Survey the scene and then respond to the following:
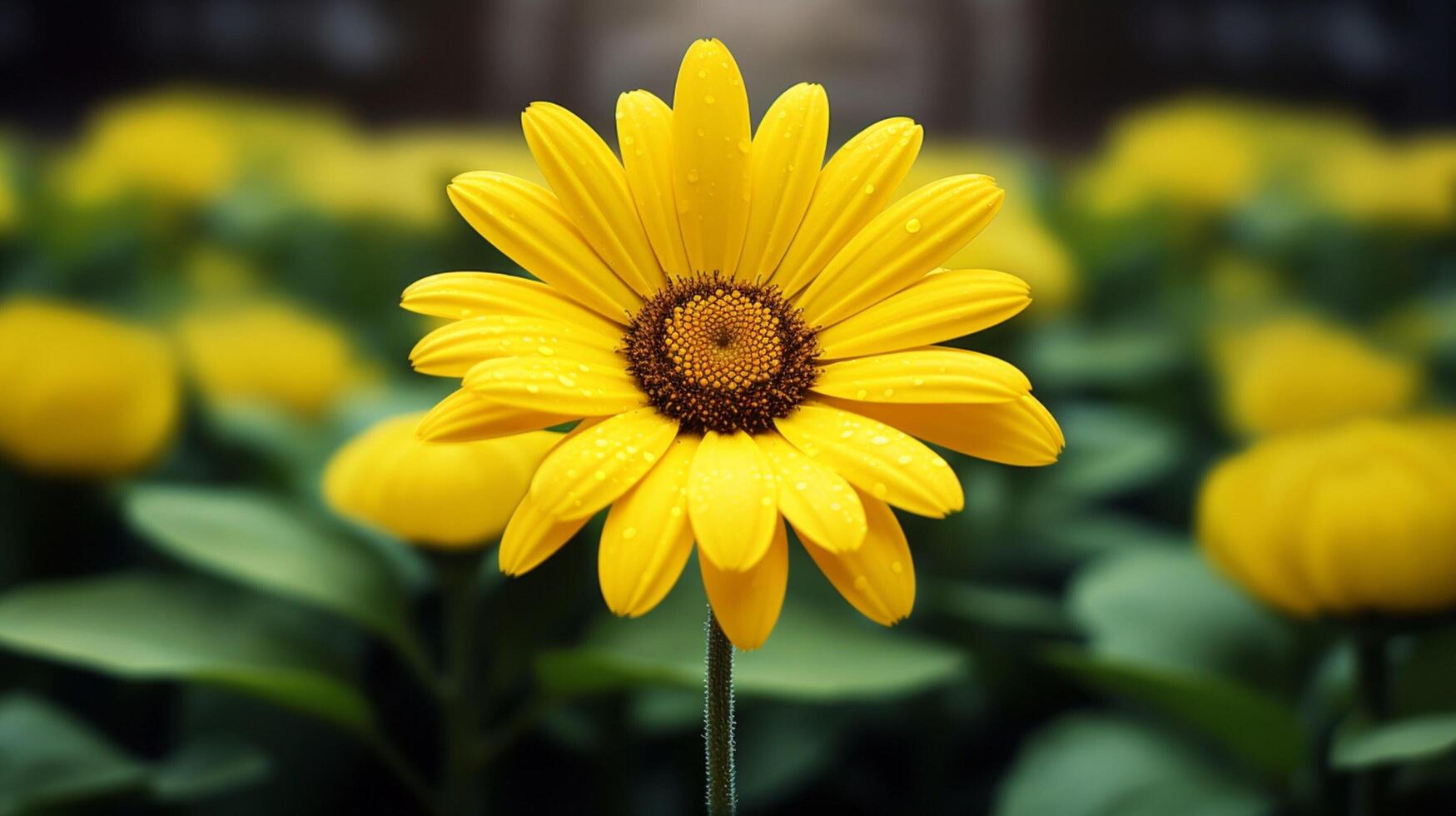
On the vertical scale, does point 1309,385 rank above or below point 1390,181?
below

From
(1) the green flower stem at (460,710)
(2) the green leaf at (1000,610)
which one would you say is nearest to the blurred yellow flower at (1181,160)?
(2) the green leaf at (1000,610)

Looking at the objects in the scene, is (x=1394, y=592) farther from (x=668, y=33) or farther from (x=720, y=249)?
(x=668, y=33)

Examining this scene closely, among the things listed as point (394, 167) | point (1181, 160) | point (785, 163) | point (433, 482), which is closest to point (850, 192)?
point (785, 163)

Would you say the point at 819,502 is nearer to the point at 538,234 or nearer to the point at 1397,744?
the point at 538,234

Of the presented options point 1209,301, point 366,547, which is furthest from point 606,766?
point 1209,301

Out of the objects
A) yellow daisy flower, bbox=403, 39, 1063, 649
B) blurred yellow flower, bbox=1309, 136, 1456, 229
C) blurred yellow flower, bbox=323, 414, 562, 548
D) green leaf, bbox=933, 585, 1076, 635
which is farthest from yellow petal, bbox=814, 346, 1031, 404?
blurred yellow flower, bbox=1309, 136, 1456, 229

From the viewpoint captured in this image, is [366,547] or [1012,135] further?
[1012,135]

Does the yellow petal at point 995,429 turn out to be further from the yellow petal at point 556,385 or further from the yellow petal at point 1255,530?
the yellow petal at point 1255,530
